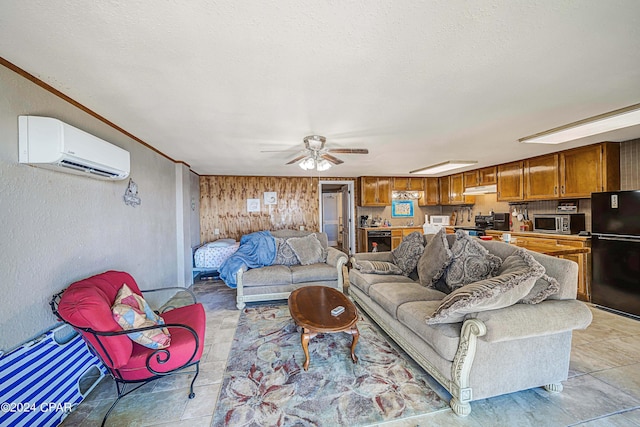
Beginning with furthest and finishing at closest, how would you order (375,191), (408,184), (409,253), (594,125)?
(408,184), (375,191), (409,253), (594,125)

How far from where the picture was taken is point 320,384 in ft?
6.57

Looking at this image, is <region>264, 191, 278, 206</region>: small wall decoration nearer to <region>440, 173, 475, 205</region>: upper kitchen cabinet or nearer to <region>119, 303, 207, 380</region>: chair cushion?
<region>119, 303, 207, 380</region>: chair cushion

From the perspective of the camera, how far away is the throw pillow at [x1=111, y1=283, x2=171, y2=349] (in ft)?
5.60

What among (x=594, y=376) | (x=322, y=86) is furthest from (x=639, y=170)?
(x=322, y=86)

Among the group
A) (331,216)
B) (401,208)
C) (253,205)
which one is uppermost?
(253,205)

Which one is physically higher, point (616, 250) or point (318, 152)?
point (318, 152)

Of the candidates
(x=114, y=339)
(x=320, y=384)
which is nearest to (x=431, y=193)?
(x=320, y=384)

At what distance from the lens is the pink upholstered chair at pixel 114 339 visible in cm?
152

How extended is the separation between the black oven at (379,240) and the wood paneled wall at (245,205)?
1369 mm

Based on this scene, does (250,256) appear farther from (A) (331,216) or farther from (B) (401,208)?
(A) (331,216)

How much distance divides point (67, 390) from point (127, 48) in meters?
2.28

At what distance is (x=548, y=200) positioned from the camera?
178 inches

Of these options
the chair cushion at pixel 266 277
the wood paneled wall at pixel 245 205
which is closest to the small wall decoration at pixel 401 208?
the wood paneled wall at pixel 245 205

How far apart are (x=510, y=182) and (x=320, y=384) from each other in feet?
16.8
